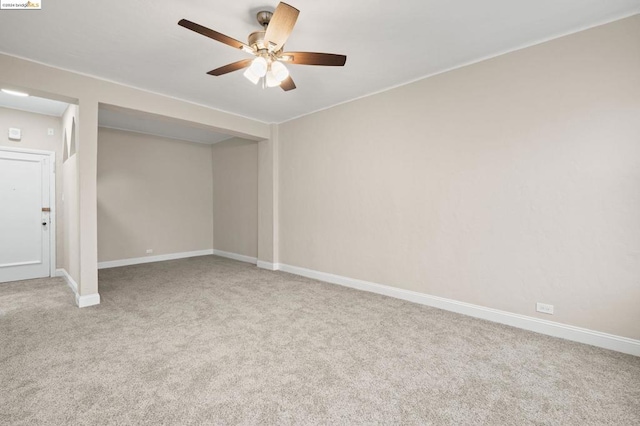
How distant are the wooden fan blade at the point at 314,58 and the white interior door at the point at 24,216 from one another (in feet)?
16.1

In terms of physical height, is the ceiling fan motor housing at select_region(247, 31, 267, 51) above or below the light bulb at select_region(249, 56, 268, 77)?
above

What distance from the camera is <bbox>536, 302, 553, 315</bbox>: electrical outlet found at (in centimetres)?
273

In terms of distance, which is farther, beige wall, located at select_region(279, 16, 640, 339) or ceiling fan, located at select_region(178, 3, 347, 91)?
beige wall, located at select_region(279, 16, 640, 339)

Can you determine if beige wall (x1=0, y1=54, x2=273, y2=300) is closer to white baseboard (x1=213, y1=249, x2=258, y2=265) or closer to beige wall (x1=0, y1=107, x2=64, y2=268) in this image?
beige wall (x1=0, y1=107, x2=64, y2=268)

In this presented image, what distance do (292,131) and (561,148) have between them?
3754 millimetres

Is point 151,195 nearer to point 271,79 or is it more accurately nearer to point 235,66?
point 235,66

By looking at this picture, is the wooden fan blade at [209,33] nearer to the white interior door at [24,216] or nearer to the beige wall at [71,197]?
the beige wall at [71,197]

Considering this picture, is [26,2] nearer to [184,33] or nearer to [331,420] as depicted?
[184,33]

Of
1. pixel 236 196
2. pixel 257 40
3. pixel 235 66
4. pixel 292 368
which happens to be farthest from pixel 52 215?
pixel 292 368

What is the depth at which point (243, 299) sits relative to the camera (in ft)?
12.3

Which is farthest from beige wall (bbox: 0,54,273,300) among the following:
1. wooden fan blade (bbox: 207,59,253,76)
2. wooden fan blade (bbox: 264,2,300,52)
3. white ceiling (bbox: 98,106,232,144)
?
wooden fan blade (bbox: 264,2,300,52)

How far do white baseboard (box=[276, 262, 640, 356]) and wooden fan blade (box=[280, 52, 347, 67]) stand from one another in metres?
2.75

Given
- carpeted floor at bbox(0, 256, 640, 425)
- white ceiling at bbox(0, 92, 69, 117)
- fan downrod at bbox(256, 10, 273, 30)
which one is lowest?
carpeted floor at bbox(0, 256, 640, 425)

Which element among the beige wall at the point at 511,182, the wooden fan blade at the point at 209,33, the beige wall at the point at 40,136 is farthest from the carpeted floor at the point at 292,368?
the wooden fan blade at the point at 209,33
